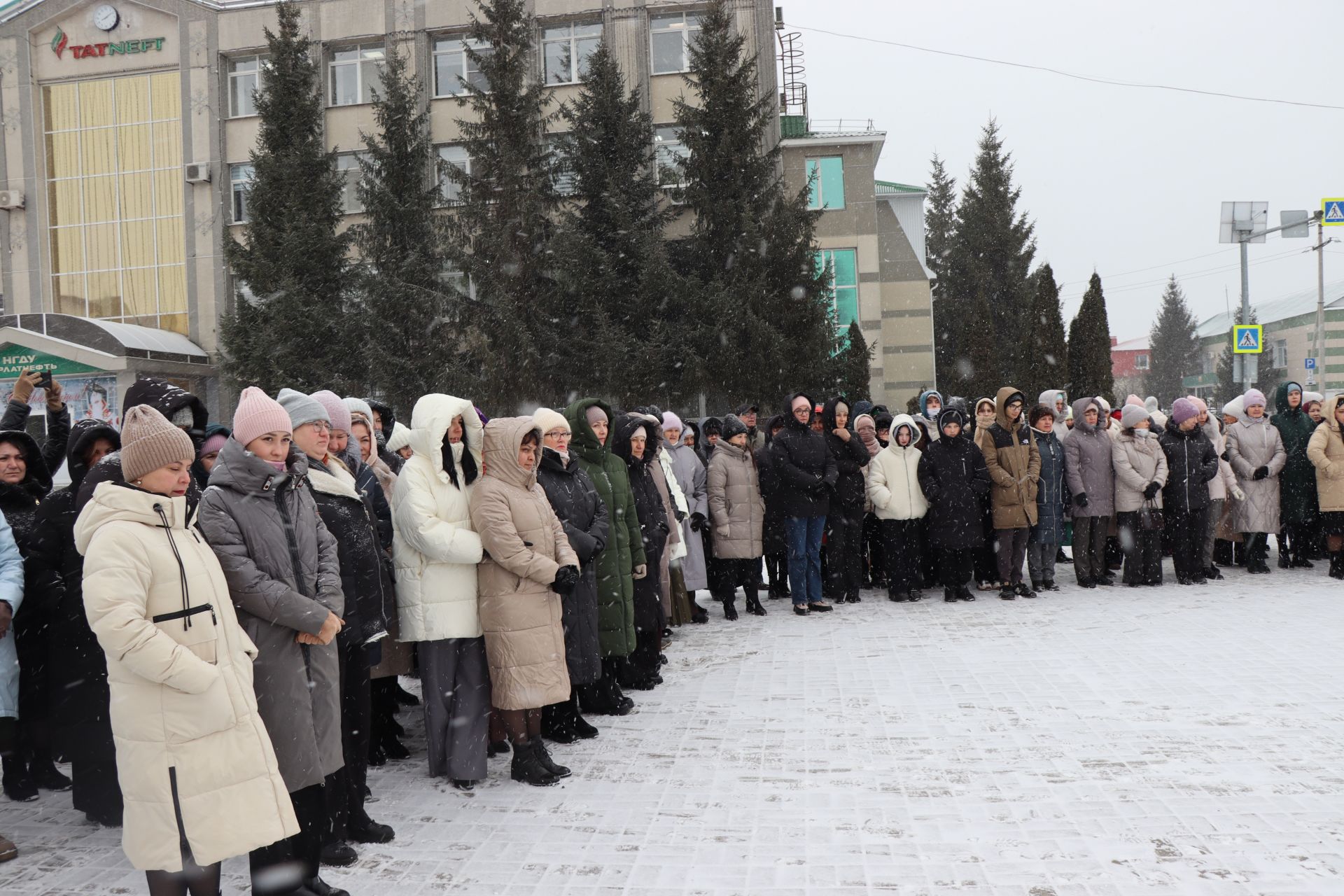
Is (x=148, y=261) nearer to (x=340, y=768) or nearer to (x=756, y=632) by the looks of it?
(x=756, y=632)

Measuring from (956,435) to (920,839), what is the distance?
7.09 metres

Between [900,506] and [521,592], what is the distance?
6639mm

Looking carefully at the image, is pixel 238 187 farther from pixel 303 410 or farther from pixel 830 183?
pixel 303 410

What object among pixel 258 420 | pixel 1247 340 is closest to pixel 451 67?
pixel 1247 340

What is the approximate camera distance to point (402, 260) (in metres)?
27.0

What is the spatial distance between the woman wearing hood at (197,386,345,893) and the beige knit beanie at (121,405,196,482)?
1.28 ft

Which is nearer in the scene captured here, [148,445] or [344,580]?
[148,445]

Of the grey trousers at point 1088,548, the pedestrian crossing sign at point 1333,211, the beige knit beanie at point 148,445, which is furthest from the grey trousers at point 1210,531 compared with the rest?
the pedestrian crossing sign at point 1333,211

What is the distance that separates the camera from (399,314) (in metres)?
26.5

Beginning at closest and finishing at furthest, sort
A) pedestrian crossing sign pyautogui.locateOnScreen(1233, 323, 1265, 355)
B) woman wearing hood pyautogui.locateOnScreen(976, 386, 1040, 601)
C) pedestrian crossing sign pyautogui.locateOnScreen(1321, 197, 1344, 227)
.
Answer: woman wearing hood pyautogui.locateOnScreen(976, 386, 1040, 601) < pedestrian crossing sign pyautogui.locateOnScreen(1233, 323, 1265, 355) < pedestrian crossing sign pyautogui.locateOnScreen(1321, 197, 1344, 227)

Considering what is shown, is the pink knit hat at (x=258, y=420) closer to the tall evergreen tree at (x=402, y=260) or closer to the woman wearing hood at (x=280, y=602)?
→ the woman wearing hood at (x=280, y=602)

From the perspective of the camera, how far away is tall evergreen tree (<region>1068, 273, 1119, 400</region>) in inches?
1022

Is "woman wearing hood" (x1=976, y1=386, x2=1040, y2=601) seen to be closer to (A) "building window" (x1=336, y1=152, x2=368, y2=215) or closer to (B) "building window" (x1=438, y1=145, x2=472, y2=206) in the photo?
(B) "building window" (x1=438, y1=145, x2=472, y2=206)

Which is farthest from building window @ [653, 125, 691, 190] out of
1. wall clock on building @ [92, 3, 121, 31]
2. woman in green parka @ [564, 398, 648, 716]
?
woman in green parka @ [564, 398, 648, 716]
